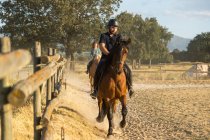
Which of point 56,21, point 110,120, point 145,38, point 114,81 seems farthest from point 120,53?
point 145,38

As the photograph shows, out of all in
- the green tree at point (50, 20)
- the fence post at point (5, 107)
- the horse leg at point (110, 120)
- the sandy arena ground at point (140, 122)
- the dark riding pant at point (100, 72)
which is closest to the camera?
the fence post at point (5, 107)

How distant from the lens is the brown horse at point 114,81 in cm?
913

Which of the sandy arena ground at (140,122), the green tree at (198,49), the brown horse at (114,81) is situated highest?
the green tree at (198,49)

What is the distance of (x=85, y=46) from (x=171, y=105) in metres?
30.8

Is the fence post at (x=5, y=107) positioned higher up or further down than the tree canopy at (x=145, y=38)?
further down

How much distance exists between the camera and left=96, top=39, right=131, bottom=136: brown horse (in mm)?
9133

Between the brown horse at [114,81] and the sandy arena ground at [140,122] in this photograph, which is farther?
the brown horse at [114,81]

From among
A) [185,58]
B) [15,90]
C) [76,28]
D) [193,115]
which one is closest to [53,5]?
[76,28]

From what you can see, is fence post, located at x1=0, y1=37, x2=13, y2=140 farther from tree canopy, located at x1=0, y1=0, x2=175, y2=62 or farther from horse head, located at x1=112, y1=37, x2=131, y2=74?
tree canopy, located at x1=0, y1=0, x2=175, y2=62

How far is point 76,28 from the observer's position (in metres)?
41.1

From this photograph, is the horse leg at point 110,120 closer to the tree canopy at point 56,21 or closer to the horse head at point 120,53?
the horse head at point 120,53

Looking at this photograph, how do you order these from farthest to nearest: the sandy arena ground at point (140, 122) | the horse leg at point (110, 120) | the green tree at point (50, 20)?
the green tree at point (50, 20) → the horse leg at point (110, 120) → the sandy arena ground at point (140, 122)

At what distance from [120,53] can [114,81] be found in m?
0.94

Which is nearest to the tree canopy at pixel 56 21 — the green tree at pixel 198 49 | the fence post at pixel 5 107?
the green tree at pixel 198 49
